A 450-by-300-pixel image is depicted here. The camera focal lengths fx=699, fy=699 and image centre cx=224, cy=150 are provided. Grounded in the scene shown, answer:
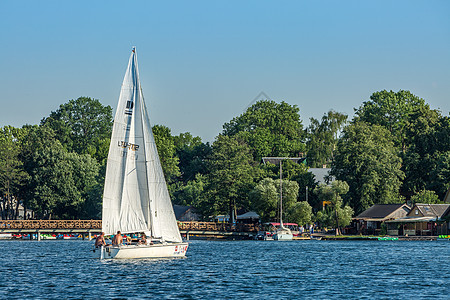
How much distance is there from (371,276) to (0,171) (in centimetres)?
9080

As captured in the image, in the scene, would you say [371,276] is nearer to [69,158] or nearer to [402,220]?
[402,220]

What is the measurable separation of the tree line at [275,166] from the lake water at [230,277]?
4681cm

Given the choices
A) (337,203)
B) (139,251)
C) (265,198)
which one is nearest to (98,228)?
(265,198)

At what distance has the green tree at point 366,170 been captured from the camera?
105500mm

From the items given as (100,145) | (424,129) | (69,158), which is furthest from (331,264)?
(100,145)

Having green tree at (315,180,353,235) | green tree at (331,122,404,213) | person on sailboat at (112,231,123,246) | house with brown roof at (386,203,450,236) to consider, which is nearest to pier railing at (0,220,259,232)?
green tree at (315,180,353,235)

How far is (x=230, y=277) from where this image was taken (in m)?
42.3

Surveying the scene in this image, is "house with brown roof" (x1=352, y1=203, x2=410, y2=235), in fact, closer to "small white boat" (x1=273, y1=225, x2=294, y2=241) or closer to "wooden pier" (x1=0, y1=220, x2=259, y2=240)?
"small white boat" (x1=273, y1=225, x2=294, y2=241)

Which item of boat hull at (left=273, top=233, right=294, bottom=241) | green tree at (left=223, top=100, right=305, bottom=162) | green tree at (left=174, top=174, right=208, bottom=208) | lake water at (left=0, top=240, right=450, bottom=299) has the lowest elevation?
lake water at (left=0, top=240, right=450, bottom=299)

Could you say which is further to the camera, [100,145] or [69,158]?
[100,145]

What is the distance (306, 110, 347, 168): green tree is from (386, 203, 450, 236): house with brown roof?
4040cm

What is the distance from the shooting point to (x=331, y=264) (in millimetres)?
52344

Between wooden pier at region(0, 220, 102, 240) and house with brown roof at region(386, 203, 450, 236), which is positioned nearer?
house with brown roof at region(386, 203, 450, 236)

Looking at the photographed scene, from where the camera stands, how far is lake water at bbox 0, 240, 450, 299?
3475 centimetres
